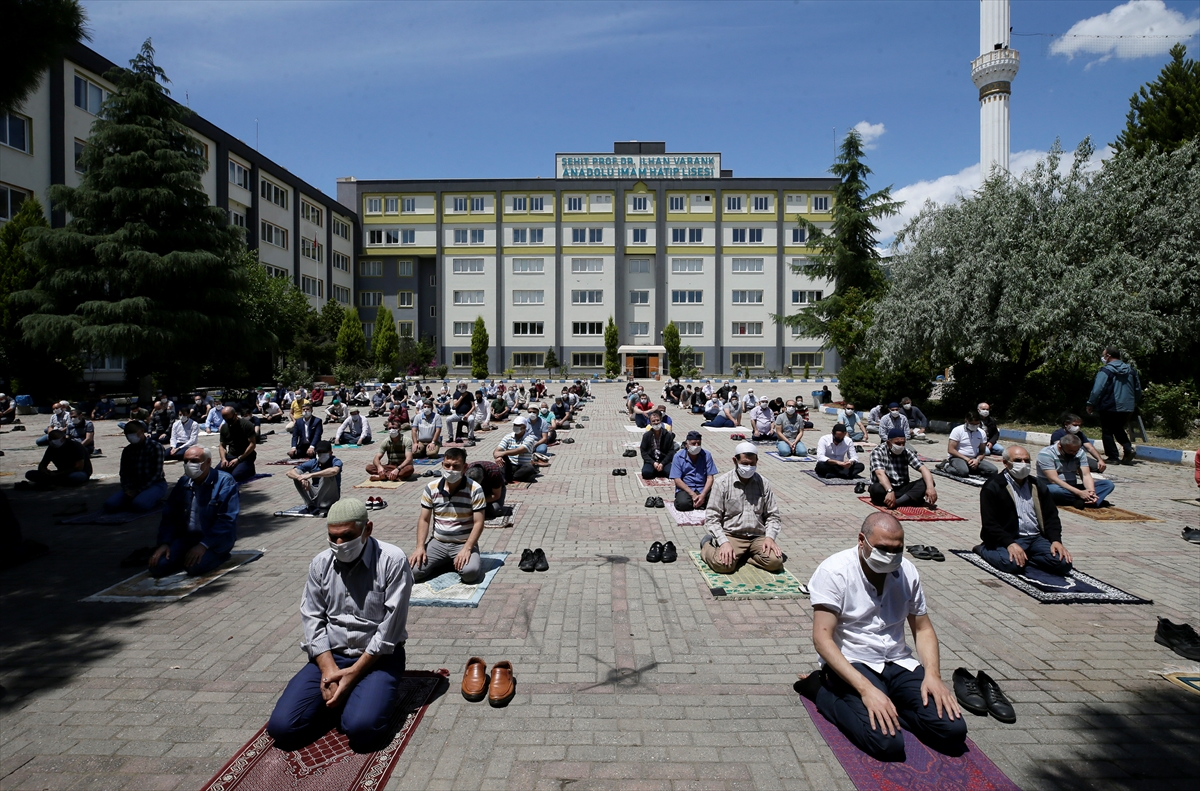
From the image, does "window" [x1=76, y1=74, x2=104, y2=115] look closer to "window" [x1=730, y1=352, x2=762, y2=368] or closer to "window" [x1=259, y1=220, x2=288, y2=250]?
"window" [x1=259, y1=220, x2=288, y2=250]

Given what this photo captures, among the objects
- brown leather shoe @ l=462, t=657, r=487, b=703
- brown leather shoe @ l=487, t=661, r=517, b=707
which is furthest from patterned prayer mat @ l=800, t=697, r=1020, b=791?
brown leather shoe @ l=462, t=657, r=487, b=703

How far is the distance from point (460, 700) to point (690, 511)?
5.77 metres

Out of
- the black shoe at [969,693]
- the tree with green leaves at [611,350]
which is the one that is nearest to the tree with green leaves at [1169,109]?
the black shoe at [969,693]

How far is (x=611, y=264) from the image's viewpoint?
6562 centimetres

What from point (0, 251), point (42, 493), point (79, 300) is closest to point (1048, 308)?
point (42, 493)

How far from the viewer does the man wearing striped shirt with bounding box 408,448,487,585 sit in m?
6.49

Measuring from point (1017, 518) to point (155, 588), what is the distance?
341 inches

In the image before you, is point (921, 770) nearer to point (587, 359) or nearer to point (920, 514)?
point (920, 514)

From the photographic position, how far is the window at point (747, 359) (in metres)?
65.6

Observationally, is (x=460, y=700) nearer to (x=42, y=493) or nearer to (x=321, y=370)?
(x=42, y=493)

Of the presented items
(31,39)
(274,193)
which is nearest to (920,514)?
(31,39)

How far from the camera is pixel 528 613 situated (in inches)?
235

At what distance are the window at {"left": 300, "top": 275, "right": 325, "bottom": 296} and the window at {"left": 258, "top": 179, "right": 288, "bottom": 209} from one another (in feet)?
19.9

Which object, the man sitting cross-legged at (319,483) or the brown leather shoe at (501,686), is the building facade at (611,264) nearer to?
the man sitting cross-legged at (319,483)
